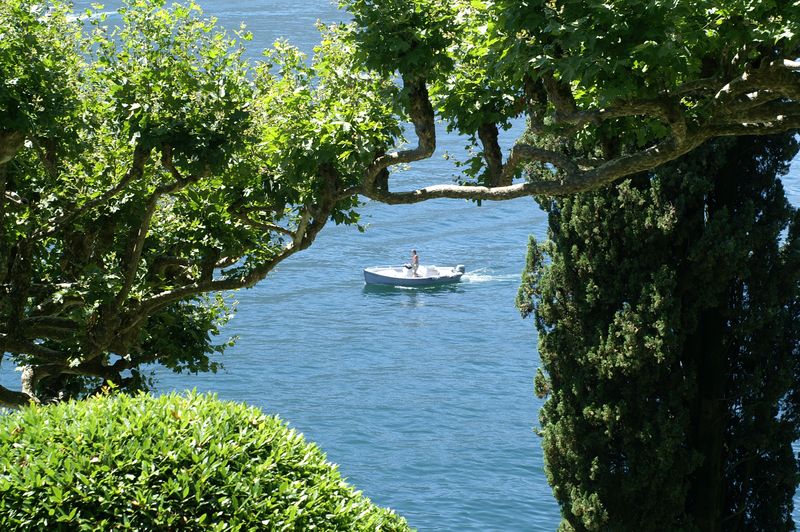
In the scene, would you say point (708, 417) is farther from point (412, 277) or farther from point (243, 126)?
point (412, 277)

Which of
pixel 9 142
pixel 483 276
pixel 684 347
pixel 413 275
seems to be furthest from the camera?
pixel 483 276

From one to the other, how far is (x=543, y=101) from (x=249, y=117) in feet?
9.31

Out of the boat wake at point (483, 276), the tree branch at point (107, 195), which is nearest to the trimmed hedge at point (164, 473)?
the tree branch at point (107, 195)

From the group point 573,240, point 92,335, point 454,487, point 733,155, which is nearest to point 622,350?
point 573,240

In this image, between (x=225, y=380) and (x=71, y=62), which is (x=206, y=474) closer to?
(x=71, y=62)

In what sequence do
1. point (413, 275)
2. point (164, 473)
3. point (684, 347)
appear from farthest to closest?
1. point (413, 275)
2. point (684, 347)
3. point (164, 473)

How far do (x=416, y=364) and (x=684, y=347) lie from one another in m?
24.2

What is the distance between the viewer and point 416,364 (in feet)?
127

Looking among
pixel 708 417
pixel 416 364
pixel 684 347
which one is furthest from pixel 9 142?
pixel 416 364

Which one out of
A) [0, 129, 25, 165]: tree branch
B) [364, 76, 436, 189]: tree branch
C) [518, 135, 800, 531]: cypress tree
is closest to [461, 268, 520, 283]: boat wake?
[518, 135, 800, 531]: cypress tree

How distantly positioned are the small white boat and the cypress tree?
92.0 feet

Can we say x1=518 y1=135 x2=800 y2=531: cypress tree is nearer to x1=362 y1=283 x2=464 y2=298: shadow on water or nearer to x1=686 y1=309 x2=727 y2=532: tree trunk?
x1=686 y1=309 x2=727 y2=532: tree trunk

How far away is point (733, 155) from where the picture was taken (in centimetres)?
1462

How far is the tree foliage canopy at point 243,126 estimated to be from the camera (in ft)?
30.0
